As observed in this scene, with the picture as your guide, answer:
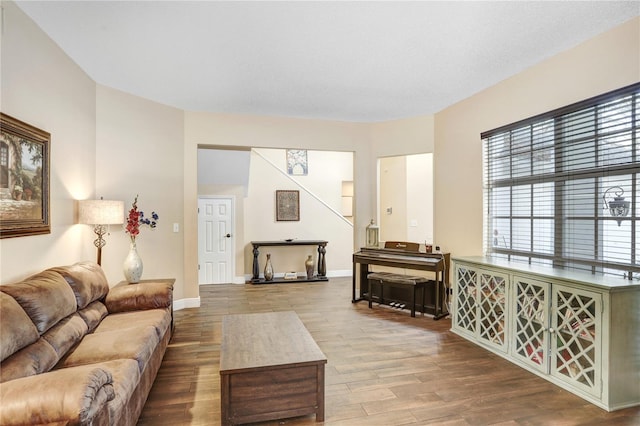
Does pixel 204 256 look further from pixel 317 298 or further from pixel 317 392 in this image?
pixel 317 392

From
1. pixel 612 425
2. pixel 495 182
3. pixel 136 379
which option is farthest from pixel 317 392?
pixel 495 182

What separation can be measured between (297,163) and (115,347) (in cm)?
664

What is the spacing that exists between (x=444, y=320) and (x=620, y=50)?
10.4 feet

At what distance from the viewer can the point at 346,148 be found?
5.52m

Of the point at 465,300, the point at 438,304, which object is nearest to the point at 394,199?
the point at 438,304

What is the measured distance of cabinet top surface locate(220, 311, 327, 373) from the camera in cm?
213

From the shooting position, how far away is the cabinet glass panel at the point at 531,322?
A: 2789mm

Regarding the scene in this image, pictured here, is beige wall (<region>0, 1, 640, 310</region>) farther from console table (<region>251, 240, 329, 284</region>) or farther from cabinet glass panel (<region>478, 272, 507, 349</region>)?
console table (<region>251, 240, 329, 284</region>)

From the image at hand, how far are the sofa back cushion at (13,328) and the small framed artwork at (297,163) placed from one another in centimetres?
655

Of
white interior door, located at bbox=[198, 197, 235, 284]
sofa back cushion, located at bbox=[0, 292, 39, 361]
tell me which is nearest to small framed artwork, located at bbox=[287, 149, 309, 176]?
white interior door, located at bbox=[198, 197, 235, 284]

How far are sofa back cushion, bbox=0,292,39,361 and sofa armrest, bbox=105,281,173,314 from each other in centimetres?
115

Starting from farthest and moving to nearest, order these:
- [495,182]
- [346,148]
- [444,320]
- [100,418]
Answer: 1. [346,148]
2. [444,320]
3. [495,182]
4. [100,418]

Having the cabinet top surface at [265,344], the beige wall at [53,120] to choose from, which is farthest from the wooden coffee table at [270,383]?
the beige wall at [53,120]

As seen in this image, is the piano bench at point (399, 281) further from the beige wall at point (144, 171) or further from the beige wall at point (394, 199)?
the beige wall at point (144, 171)
